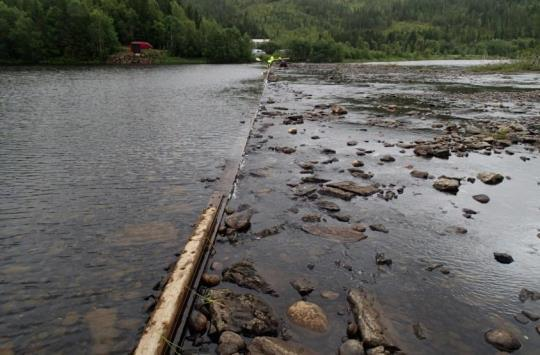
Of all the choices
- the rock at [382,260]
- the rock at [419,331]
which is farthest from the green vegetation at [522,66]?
the rock at [419,331]

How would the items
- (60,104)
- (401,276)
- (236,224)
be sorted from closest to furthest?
(401,276)
(236,224)
(60,104)

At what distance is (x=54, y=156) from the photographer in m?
19.7

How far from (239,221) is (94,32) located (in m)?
145

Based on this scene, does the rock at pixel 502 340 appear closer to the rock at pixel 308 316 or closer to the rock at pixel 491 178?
the rock at pixel 308 316

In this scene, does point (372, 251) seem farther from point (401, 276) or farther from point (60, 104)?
point (60, 104)

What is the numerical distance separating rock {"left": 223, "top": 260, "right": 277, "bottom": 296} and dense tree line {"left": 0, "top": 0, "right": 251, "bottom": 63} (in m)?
141

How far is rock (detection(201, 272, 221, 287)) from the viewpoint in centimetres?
870

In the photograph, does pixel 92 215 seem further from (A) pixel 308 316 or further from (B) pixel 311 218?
(A) pixel 308 316

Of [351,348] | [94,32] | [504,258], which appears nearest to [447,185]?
[504,258]

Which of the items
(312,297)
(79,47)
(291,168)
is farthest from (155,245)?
(79,47)

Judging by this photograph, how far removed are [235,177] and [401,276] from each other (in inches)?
356

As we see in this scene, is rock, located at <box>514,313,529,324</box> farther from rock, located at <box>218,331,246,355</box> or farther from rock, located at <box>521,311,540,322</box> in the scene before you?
rock, located at <box>218,331,246,355</box>

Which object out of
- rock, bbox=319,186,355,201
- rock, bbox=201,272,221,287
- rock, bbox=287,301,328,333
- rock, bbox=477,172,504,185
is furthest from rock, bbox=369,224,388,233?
rock, bbox=477,172,504,185

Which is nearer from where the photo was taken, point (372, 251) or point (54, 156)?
point (372, 251)
